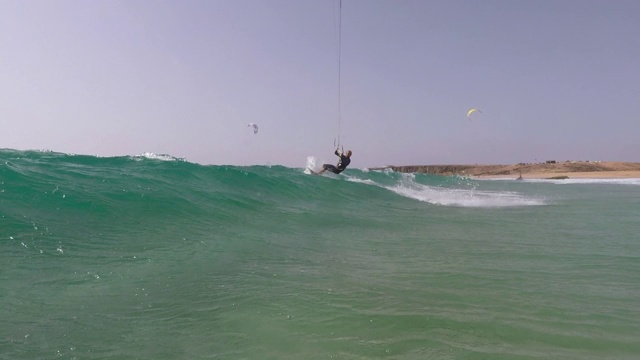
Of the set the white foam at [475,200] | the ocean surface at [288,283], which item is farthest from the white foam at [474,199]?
the ocean surface at [288,283]

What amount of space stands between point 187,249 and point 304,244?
1837 millimetres

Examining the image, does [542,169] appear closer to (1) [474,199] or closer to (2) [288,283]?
(1) [474,199]

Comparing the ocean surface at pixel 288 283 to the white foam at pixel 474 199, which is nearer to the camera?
the ocean surface at pixel 288 283

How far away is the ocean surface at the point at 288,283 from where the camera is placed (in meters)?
3.16

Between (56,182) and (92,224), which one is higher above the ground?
(56,182)

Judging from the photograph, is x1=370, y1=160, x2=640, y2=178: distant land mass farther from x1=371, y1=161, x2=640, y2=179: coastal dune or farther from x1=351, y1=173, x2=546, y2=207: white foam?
x1=351, y1=173, x2=546, y2=207: white foam

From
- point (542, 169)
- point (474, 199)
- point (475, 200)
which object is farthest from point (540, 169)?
point (475, 200)

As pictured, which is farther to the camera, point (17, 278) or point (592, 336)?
point (17, 278)

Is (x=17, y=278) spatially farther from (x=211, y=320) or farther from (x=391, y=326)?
(x=391, y=326)

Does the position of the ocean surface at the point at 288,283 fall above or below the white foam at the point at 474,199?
below

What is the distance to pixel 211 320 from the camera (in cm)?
366

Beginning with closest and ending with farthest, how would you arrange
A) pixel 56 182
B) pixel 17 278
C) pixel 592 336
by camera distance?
1. pixel 592 336
2. pixel 17 278
3. pixel 56 182

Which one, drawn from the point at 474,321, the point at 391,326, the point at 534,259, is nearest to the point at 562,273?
the point at 534,259

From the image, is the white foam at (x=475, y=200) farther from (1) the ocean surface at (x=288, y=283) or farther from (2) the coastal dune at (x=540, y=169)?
(2) the coastal dune at (x=540, y=169)
